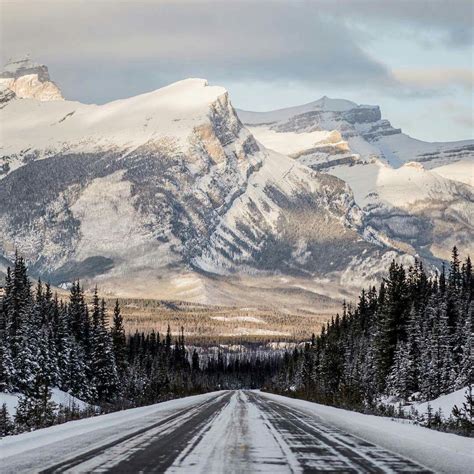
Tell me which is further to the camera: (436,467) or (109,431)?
(109,431)

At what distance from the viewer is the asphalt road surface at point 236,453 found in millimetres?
18109

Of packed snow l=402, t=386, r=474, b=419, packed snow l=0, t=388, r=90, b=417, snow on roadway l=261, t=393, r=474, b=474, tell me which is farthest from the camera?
packed snow l=0, t=388, r=90, b=417

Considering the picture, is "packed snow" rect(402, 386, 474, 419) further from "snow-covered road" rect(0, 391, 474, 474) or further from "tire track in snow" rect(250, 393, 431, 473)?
"tire track in snow" rect(250, 393, 431, 473)

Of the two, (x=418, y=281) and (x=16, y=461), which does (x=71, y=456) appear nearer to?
(x=16, y=461)

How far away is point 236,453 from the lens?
2083 centimetres

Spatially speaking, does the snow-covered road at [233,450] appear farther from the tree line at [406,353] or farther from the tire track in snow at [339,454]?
the tree line at [406,353]

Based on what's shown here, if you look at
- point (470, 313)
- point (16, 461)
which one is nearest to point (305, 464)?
point (16, 461)

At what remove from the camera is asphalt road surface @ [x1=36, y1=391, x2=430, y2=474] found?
1811cm

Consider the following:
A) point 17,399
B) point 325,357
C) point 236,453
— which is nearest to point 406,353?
point 17,399

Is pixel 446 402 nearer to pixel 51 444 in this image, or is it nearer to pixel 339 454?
pixel 339 454

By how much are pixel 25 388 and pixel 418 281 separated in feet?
→ 165

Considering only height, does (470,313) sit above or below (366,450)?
above

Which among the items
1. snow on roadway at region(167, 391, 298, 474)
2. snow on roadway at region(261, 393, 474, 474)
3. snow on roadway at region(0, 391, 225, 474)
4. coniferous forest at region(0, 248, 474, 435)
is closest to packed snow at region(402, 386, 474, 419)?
coniferous forest at region(0, 248, 474, 435)

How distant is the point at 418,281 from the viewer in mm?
105812
